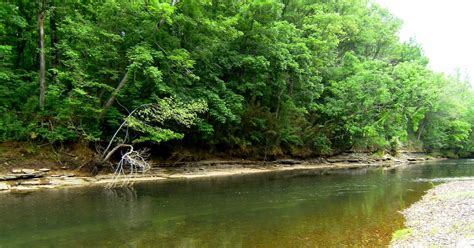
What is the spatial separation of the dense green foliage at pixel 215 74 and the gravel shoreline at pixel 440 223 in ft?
53.1

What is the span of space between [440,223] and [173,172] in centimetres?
2008

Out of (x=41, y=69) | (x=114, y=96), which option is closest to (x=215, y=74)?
(x=114, y=96)

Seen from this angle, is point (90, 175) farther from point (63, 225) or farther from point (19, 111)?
point (63, 225)

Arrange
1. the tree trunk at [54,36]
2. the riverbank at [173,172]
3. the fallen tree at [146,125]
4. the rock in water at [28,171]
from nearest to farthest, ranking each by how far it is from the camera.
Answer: the riverbank at [173,172] → the rock in water at [28,171] → the fallen tree at [146,125] → the tree trunk at [54,36]

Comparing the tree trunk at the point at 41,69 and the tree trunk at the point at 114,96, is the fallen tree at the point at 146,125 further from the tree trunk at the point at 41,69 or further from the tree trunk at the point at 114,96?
the tree trunk at the point at 41,69

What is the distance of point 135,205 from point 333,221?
909cm

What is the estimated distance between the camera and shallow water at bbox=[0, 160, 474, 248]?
435 inches

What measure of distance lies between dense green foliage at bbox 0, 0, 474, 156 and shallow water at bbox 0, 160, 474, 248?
7.48 m

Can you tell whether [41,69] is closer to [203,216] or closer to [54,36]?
[54,36]

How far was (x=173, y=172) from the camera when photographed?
27.9 metres

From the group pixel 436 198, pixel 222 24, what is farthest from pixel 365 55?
pixel 436 198

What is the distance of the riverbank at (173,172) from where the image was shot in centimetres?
2050

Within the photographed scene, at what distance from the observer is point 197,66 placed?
29.4 meters

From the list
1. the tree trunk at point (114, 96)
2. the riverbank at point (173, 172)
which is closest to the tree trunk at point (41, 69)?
the tree trunk at point (114, 96)
